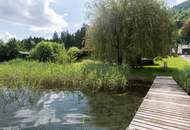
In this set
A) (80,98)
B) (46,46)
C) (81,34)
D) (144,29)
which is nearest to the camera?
(80,98)

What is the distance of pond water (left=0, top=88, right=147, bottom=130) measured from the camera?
22.3 ft

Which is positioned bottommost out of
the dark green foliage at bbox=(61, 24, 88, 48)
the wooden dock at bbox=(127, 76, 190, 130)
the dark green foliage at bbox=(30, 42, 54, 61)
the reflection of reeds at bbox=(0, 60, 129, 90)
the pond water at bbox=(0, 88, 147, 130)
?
the pond water at bbox=(0, 88, 147, 130)

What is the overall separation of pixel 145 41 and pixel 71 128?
12.9 m

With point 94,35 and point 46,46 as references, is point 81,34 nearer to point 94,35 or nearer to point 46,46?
point 46,46

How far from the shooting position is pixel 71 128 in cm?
654

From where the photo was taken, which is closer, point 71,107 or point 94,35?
point 71,107

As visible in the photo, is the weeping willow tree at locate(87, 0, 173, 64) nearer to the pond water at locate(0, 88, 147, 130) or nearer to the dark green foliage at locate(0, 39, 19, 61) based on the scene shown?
the pond water at locate(0, 88, 147, 130)

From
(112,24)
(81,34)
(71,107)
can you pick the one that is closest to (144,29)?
(112,24)

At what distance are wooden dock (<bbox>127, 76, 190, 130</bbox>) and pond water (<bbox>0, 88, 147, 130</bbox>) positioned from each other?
0.68m

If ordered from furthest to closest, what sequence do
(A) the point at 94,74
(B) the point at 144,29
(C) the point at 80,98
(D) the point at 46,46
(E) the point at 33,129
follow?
(D) the point at 46,46 < (B) the point at 144,29 < (A) the point at 94,74 < (C) the point at 80,98 < (E) the point at 33,129

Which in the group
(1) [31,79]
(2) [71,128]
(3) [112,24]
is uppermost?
(3) [112,24]

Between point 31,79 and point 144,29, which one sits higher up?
point 144,29

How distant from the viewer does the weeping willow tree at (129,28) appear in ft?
60.2

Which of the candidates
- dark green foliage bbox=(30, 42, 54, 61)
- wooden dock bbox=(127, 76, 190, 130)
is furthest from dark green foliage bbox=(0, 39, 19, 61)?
wooden dock bbox=(127, 76, 190, 130)
